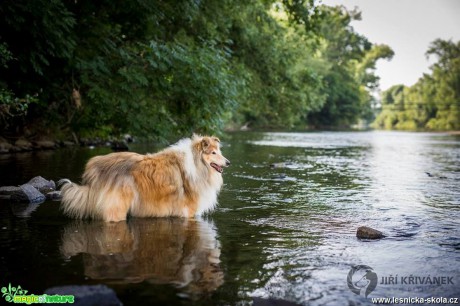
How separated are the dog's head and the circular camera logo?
3.67m

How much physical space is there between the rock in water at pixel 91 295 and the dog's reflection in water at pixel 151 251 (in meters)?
0.65

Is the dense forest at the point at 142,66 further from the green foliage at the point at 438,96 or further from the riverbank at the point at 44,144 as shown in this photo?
the green foliage at the point at 438,96

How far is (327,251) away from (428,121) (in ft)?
375

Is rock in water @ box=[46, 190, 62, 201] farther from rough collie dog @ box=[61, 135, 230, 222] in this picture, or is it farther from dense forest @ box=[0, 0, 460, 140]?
dense forest @ box=[0, 0, 460, 140]

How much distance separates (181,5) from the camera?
1645cm

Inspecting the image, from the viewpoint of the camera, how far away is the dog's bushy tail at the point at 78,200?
7.34 m

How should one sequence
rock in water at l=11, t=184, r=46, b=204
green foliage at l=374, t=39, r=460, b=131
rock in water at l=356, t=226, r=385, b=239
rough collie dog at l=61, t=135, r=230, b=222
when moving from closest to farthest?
rock in water at l=356, t=226, r=385, b=239 < rough collie dog at l=61, t=135, r=230, b=222 < rock in water at l=11, t=184, r=46, b=204 < green foliage at l=374, t=39, r=460, b=131

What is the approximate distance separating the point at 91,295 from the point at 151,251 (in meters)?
1.91

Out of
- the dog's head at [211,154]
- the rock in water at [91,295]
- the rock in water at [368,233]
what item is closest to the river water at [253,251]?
the rock in water at [368,233]

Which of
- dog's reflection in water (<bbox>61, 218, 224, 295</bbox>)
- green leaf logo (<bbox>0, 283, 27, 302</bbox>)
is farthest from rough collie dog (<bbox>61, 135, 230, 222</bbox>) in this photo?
green leaf logo (<bbox>0, 283, 27, 302</bbox>)

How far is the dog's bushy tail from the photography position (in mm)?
7336

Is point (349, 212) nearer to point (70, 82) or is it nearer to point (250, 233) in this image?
point (250, 233)

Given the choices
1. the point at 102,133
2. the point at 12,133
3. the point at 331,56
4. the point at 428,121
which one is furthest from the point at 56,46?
the point at 428,121

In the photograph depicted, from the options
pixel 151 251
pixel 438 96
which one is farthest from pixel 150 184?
pixel 438 96
